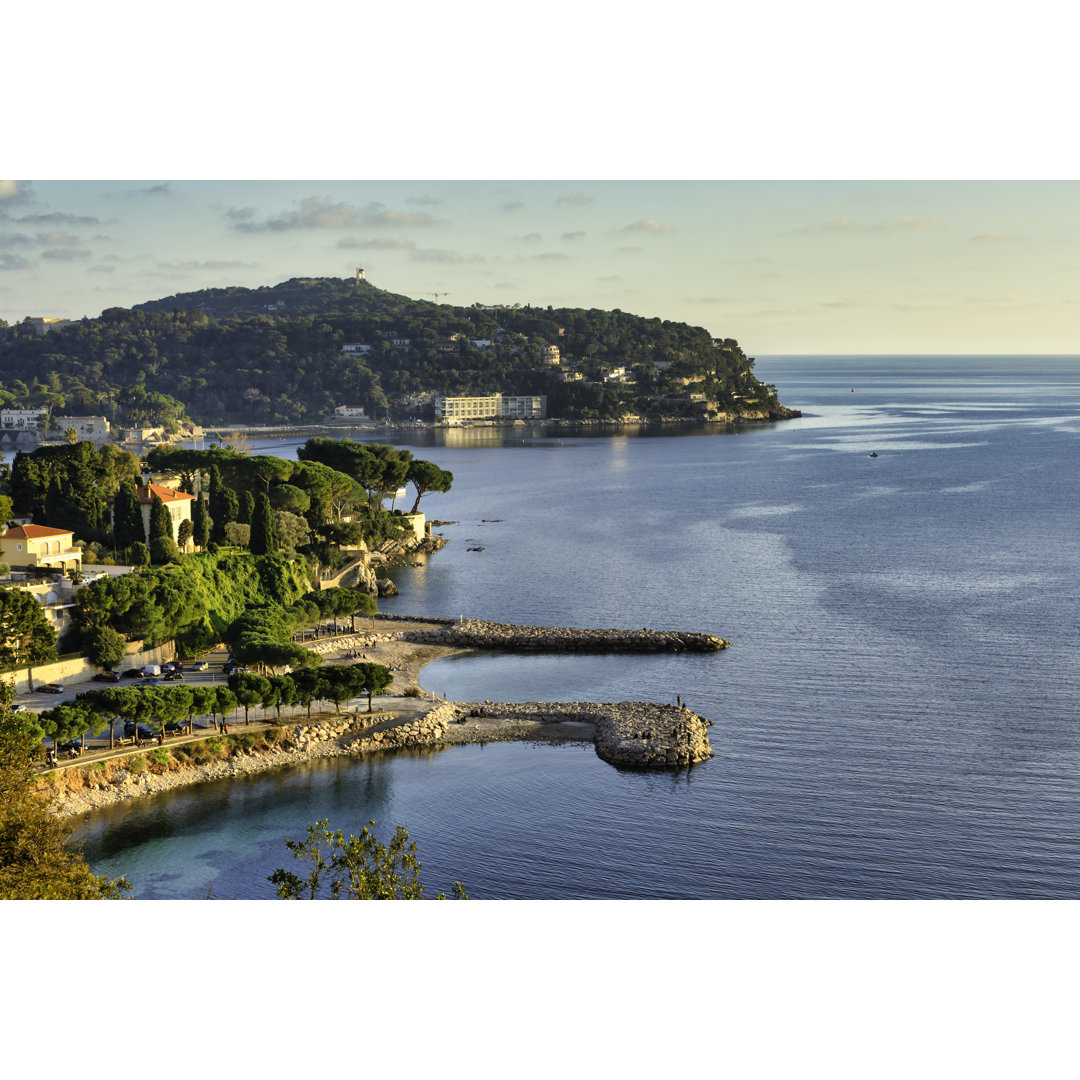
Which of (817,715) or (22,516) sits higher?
(22,516)

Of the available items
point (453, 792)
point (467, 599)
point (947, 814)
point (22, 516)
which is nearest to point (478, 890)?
point (453, 792)

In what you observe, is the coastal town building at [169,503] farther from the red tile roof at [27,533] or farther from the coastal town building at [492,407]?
the coastal town building at [492,407]

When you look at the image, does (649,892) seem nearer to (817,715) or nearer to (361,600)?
(817,715)

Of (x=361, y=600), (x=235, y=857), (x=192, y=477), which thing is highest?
(x=192, y=477)

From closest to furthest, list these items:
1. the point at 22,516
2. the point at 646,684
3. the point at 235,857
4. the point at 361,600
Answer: the point at 235,857, the point at 646,684, the point at 361,600, the point at 22,516

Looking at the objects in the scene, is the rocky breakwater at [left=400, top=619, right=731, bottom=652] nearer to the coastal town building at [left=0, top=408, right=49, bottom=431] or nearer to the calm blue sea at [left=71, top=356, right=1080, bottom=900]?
the calm blue sea at [left=71, top=356, right=1080, bottom=900]

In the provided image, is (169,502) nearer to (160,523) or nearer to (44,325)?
(160,523)
